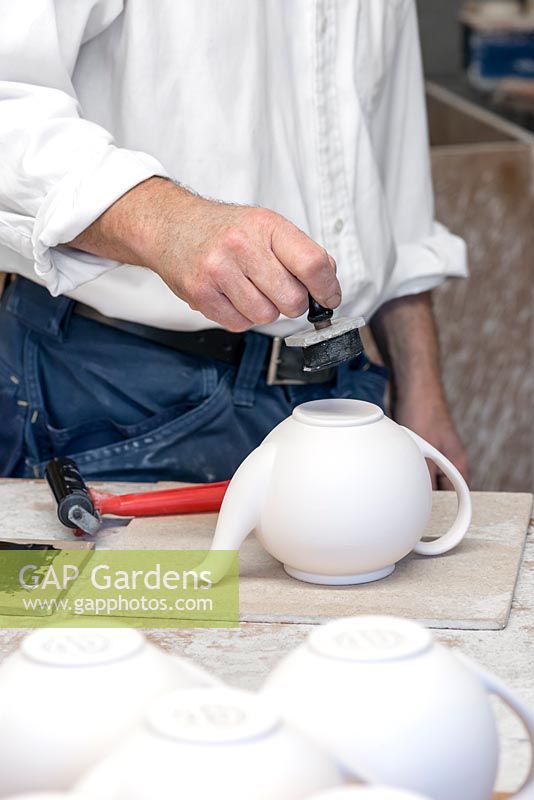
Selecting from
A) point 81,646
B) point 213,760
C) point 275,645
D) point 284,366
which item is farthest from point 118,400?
point 213,760

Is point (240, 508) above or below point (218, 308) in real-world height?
below

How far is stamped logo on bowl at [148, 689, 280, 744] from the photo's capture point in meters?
0.40

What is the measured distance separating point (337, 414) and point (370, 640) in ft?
1.57

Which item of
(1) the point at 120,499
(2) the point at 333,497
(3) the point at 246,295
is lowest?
(1) the point at 120,499

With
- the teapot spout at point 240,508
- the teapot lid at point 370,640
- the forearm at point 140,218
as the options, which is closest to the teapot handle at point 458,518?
the teapot spout at point 240,508

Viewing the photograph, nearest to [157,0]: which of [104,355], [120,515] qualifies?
[104,355]

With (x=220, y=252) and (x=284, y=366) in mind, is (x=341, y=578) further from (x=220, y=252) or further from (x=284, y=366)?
(x=284, y=366)

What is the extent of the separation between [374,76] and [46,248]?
1.79ft

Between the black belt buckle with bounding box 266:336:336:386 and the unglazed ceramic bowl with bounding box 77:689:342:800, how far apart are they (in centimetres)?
99

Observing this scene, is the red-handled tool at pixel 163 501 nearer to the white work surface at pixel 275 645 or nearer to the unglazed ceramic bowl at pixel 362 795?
the white work surface at pixel 275 645

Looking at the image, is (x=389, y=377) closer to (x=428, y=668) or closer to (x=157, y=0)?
(x=157, y=0)

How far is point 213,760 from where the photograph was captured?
1.29 feet

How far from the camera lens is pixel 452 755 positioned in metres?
0.48

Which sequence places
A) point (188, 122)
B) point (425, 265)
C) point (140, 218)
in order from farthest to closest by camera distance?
1. point (425, 265)
2. point (188, 122)
3. point (140, 218)
